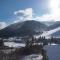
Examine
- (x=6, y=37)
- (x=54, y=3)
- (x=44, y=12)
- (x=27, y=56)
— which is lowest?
(x=27, y=56)

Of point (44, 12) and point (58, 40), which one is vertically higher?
point (44, 12)

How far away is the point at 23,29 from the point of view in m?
1.89

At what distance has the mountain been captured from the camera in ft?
6.09

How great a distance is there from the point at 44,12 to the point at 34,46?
0.52 meters

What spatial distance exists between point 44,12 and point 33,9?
167mm

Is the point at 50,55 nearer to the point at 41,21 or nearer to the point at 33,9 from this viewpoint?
the point at 41,21

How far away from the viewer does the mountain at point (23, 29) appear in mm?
1857

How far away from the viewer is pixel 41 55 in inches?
72.9

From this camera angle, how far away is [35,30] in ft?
6.28


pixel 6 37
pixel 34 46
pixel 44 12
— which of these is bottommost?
pixel 34 46

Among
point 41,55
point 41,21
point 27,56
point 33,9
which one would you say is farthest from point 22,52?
point 33,9

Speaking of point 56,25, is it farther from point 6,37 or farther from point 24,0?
point 6,37

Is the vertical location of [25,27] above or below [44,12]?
below

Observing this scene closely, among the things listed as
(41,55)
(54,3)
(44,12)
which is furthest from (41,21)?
(41,55)
